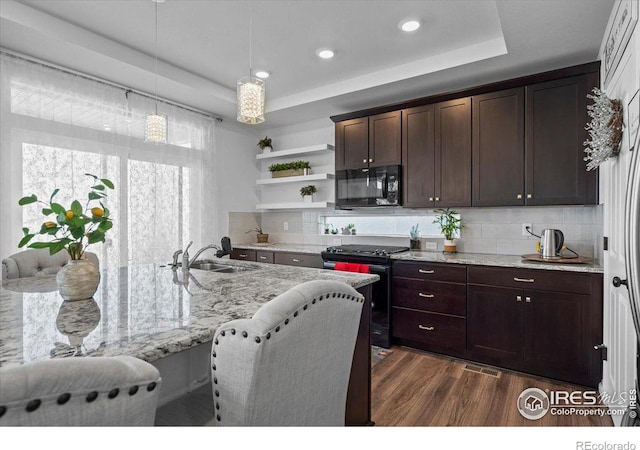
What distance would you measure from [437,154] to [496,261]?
3.74 ft

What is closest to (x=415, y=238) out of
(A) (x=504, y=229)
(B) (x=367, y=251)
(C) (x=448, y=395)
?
(B) (x=367, y=251)

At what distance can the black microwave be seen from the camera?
359cm

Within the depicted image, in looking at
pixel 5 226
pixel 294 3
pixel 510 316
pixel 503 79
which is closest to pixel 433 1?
pixel 294 3

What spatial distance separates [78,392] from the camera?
0.53 m

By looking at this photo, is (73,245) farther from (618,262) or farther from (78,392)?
(618,262)

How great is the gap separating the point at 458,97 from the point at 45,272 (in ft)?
11.6

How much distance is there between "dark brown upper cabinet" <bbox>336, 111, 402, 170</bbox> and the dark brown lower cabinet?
57.4 inches

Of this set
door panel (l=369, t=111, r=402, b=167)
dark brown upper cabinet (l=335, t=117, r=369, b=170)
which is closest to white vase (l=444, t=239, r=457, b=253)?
door panel (l=369, t=111, r=402, b=167)

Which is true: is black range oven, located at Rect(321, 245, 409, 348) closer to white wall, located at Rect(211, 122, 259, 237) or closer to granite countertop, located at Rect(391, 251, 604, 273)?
granite countertop, located at Rect(391, 251, 604, 273)

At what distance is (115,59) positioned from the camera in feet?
9.43

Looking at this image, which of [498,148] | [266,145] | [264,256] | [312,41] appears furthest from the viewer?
[266,145]

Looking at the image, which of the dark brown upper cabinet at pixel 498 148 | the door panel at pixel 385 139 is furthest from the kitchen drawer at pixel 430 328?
the door panel at pixel 385 139

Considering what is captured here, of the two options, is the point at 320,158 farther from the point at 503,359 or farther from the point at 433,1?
the point at 503,359

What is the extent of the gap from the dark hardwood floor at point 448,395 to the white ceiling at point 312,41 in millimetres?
2492
